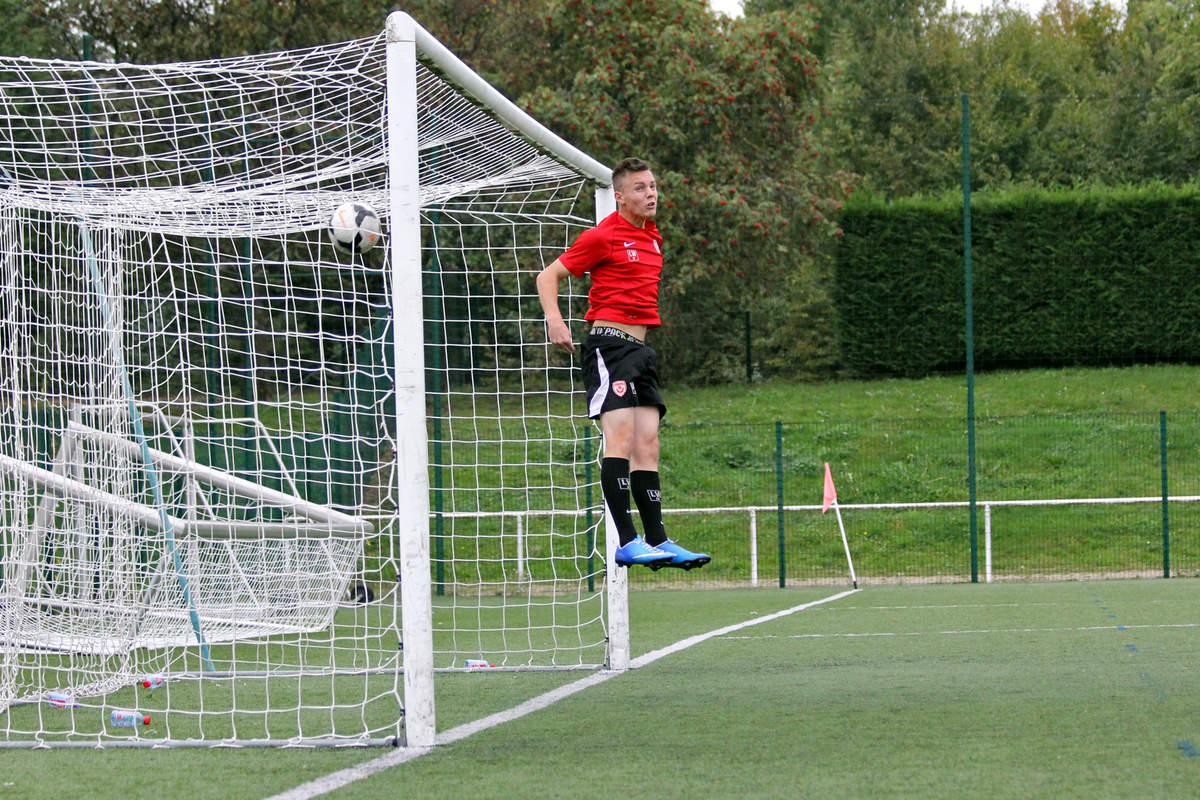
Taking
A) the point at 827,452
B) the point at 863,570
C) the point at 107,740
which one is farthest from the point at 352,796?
the point at 827,452

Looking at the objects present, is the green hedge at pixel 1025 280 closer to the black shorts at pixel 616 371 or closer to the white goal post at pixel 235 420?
the white goal post at pixel 235 420

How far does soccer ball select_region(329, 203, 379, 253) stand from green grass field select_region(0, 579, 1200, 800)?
2192mm

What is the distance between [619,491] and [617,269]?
932 millimetres

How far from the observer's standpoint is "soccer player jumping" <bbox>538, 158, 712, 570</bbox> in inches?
210

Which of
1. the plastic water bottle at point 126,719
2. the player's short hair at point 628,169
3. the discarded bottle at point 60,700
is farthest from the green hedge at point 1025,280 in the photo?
the plastic water bottle at point 126,719

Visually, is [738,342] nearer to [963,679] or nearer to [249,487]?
[249,487]

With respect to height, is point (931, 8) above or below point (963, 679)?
above

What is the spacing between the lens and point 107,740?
4.93m

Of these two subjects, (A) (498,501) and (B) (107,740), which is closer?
(B) (107,740)

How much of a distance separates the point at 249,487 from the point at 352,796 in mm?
4848

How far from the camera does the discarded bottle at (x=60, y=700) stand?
18.6 ft

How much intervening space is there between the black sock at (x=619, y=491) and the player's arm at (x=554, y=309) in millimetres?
525

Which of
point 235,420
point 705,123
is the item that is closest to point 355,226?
point 235,420

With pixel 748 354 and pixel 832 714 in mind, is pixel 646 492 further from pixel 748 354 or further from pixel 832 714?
pixel 748 354
